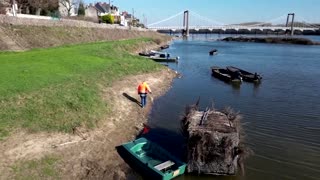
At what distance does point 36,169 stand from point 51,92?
7.11 m

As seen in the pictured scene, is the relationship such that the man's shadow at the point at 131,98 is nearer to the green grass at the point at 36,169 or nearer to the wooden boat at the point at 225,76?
the green grass at the point at 36,169

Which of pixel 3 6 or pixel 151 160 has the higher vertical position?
pixel 3 6

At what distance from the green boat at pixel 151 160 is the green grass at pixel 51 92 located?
2.98 metres

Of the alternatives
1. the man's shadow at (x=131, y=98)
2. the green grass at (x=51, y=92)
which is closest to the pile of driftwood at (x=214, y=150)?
the green grass at (x=51, y=92)

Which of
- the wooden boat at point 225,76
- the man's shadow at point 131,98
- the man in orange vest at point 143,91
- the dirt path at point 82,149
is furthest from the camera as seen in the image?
the wooden boat at point 225,76

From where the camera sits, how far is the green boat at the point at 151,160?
43.3 ft

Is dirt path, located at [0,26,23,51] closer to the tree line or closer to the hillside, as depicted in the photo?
the hillside

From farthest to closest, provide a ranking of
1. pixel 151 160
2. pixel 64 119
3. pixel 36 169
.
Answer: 1. pixel 64 119
2. pixel 151 160
3. pixel 36 169

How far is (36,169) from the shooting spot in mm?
13062

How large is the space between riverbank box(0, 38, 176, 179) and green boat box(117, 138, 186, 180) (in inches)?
19.8

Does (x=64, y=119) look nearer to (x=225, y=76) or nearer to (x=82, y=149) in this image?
(x=82, y=149)

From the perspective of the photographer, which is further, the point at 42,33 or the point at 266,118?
the point at 42,33

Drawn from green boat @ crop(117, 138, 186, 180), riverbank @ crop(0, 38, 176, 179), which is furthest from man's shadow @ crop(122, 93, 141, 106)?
green boat @ crop(117, 138, 186, 180)

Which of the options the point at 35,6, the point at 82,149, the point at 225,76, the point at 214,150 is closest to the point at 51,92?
the point at 82,149
